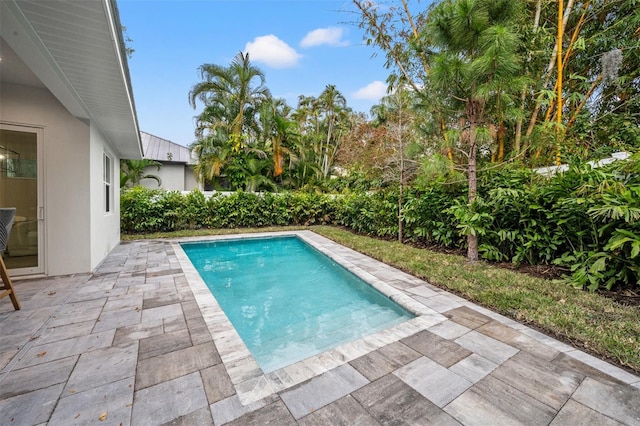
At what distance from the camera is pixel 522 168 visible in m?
5.09

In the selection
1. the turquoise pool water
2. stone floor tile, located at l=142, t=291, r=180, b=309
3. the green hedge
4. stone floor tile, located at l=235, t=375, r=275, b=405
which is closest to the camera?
stone floor tile, located at l=235, t=375, r=275, b=405

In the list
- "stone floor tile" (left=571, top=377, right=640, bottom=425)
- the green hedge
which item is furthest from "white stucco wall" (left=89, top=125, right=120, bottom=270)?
"stone floor tile" (left=571, top=377, right=640, bottom=425)

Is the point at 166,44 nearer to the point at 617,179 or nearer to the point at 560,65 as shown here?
the point at 560,65

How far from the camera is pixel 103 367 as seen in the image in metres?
2.04

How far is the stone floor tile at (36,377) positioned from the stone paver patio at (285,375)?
1 centimetres

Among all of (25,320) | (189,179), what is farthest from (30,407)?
(189,179)

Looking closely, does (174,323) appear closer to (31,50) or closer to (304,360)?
(304,360)

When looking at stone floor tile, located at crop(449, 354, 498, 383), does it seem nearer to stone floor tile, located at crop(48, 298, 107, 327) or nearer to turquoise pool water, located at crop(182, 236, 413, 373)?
turquoise pool water, located at crop(182, 236, 413, 373)

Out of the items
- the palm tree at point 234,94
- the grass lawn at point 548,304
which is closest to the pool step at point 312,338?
the grass lawn at point 548,304

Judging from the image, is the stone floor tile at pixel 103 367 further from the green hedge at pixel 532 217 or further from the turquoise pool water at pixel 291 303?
the green hedge at pixel 532 217

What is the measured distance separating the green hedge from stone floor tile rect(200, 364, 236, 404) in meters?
4.44

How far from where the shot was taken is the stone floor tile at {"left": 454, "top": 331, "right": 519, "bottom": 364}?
87.8 inches

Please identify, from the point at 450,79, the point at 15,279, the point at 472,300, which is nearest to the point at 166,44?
the point at 15,279

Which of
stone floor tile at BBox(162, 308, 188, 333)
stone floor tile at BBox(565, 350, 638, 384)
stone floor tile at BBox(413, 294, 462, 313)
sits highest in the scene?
stone floor tile at BBox(413, 294, 462, 313)
